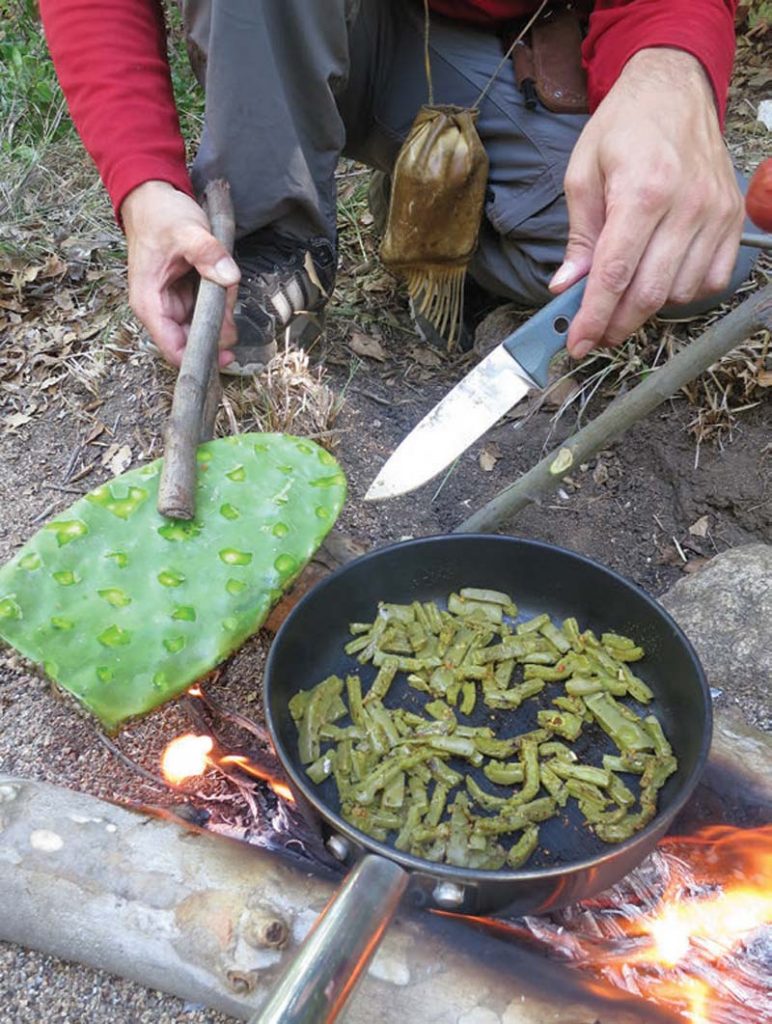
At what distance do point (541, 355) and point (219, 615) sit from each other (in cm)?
83

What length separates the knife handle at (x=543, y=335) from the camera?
70.5 inches

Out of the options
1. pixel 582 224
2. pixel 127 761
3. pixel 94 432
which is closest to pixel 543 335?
pixel 582 224

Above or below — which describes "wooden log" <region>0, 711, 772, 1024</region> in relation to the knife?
below

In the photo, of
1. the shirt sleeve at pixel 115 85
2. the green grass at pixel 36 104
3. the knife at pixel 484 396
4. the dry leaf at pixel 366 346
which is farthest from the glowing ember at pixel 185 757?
the green grass at pixel 36 104

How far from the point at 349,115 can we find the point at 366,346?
794 mm

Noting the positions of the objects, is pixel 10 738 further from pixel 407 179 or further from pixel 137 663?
pixel 407 179

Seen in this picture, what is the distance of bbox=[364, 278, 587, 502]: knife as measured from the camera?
1797 mm

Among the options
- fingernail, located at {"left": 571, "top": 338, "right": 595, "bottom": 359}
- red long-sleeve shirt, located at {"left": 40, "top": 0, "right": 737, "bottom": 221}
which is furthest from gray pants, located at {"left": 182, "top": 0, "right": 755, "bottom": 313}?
fingernail, located at {"left": 571, "top": 338, "right": 595, "bottom": 359}

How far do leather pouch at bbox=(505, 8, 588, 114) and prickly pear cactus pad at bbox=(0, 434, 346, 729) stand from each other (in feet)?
5.89

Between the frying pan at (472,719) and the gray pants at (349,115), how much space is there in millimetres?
1291

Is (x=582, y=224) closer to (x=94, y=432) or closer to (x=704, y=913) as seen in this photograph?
(x=704, y=913)

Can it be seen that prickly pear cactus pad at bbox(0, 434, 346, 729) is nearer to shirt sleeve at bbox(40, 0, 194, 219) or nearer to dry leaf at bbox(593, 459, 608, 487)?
shirt sleeve at bbox(40, 0, 194, 219)

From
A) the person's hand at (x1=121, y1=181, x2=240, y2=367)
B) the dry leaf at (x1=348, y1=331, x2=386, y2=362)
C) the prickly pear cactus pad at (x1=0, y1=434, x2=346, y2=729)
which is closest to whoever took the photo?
the prickly pear cactus pad at (x1=0, y1=434, x2=346, y2=729)

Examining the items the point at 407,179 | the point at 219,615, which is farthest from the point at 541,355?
the point at 407,179
